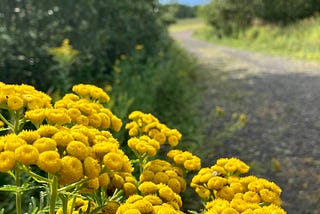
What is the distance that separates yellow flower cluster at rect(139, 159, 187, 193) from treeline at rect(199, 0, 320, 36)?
22.5 meters

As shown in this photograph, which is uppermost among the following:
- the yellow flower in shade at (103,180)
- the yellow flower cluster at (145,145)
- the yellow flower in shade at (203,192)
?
the yellow flower in shade at (103,180)

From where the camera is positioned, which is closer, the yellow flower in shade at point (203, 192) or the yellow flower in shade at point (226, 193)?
the yellow flower in shade at point (226, 193)

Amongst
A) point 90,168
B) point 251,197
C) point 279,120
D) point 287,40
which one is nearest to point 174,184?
point 251,197

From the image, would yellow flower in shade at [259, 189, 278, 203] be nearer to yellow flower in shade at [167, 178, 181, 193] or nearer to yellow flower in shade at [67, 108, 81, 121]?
yellow flower in shade at [167, 178, 181, 193]

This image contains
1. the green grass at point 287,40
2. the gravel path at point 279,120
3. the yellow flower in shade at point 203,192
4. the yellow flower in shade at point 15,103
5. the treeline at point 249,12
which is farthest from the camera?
the treeline at point 249,12

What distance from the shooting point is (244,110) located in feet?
25.7

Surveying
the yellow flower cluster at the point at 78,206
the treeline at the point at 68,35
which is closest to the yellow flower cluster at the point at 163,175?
the yellow flower cluster at the point at 78,206

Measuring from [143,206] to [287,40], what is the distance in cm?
1845

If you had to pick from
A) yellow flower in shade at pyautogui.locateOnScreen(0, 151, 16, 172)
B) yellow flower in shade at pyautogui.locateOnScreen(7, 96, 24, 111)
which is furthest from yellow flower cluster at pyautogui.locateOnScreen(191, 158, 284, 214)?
yellow flower in shade at pyautogui.locateOnScreen(7, 96, 24, 111)

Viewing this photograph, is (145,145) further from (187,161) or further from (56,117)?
(56,117)

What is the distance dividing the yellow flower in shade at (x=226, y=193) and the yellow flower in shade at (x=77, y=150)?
56 centimetres

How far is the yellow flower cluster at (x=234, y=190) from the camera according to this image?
138 centimetres

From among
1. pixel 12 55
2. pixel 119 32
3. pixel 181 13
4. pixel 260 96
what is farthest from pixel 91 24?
pixel 181 13

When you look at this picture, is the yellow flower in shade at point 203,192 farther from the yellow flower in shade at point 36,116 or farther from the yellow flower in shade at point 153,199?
the yellow flower in shade at point 36,116
